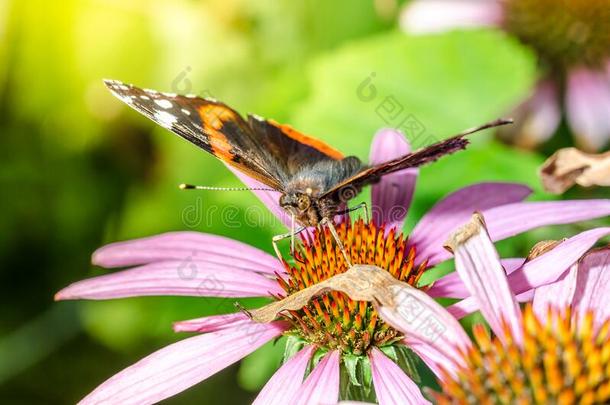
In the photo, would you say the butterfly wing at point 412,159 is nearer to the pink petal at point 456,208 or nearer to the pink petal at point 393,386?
the pink petal at point 456,208

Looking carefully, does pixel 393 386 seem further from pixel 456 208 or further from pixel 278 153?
pixel 278 153

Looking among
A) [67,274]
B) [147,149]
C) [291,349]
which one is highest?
[147,149]

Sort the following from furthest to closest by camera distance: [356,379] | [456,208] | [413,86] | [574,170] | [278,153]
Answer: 1. [413,86]
2. [278,153]
3. [456,208]
4. [574,170]
5. [356,379]

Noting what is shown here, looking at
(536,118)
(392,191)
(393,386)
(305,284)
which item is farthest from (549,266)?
(536,118)

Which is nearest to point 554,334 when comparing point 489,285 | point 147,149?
point 489,285

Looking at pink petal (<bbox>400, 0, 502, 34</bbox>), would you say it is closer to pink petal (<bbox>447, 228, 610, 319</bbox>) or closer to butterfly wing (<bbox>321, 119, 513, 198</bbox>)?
butterfly wing (<bbox>321, 119, 513, 198</bbox>)

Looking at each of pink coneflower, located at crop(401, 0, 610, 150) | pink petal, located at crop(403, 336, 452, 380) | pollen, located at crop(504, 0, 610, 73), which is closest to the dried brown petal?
pink petal, located at crop(403, 336, 452, 380)

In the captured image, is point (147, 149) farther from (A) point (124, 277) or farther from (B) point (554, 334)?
(B) point (554, 334)
